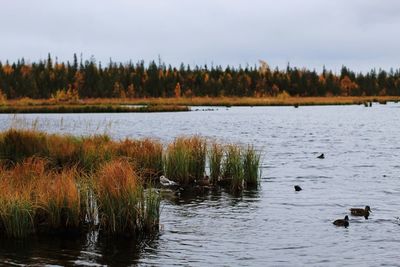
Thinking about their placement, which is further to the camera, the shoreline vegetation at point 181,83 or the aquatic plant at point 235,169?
the shoreline vegetation at point 181,83

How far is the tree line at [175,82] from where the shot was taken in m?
147

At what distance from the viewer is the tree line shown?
481ft

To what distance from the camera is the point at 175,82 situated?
155m

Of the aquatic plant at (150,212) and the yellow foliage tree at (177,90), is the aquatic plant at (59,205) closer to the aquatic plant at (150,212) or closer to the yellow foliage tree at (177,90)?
the aquatic plant at (150,212)

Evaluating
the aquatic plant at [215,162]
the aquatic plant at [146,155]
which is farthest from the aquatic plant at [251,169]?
the aquatic plant at [146,155]

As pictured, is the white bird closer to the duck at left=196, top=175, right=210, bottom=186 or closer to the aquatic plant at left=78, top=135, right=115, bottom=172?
the duck at left=196, top=175, right=210, bottom=186

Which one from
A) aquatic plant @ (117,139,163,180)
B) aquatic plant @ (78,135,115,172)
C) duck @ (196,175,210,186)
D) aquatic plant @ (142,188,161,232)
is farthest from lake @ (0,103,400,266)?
aquatic plant @ (78,135,115,172)

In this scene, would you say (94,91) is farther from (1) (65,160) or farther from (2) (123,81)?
(1) (65,160)

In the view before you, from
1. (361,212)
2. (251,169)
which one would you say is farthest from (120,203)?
(251,169)

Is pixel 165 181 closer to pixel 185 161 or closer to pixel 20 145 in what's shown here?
pixel 185 161

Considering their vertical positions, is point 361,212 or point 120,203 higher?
point 120,203

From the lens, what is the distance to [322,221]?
15.2 m

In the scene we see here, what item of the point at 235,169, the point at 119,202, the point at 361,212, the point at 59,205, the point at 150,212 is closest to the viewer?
the point at 119,202

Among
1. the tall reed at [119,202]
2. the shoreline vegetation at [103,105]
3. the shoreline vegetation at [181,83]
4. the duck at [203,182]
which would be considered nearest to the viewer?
the tall reed at [119,202]
